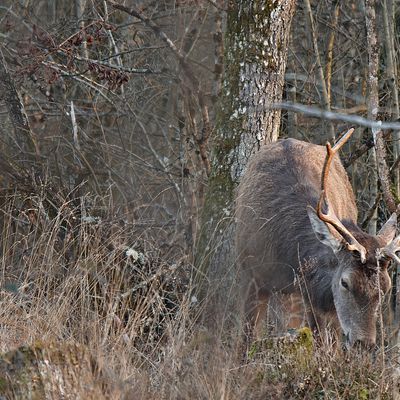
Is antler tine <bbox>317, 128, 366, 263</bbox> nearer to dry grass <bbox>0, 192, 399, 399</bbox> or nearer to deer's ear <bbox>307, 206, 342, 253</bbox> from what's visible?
deer's ear <bbox>307, 206, 342, 253</bbox>

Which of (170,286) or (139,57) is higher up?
(139,57)

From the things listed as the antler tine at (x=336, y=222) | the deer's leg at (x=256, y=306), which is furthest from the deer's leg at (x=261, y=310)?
the antler tine at (x=336, y=222)

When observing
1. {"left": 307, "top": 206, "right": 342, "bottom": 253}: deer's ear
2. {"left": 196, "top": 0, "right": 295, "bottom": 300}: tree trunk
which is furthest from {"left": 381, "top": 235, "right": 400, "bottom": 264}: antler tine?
{"left": 196, "top": 0, "right": 295, "bottom": 300}: tree trunk

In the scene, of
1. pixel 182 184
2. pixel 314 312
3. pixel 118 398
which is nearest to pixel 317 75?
pixel 182 184

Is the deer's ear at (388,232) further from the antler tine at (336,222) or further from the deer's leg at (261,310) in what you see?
the deer's leg at (261,310)

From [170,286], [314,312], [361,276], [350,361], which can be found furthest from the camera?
[170,286]

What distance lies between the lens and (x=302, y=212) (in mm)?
7402

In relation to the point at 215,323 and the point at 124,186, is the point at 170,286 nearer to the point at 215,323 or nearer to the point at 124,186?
the point at 215,323

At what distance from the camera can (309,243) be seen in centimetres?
728

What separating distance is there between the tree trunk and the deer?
23 centimetres

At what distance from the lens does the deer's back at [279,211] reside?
24.1 feet

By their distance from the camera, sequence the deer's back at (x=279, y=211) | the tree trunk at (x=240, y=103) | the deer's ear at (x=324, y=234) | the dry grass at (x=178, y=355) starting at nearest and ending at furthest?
1. the dry grass at (x=178, y=355)
2. the deer's ear at (x=324, y=234)
3. the deer's back at (x=279, y=211)
4. the tree trunk at (x=240, y=103)

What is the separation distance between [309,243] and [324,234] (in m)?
0.45

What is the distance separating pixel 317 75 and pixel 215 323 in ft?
13.0
